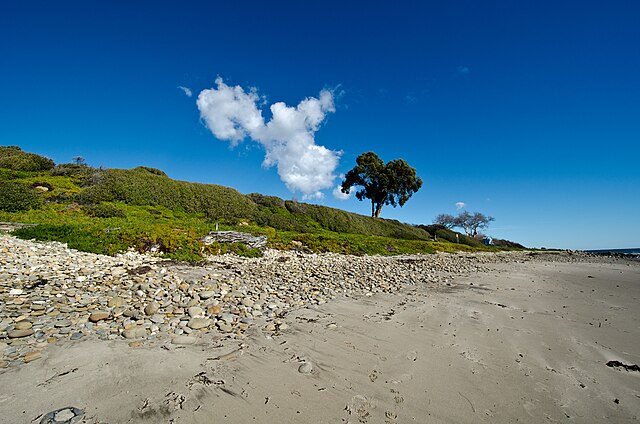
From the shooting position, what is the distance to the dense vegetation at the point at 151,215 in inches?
543

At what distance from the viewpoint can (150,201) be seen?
3086 centimetres

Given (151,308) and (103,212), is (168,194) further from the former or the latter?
(151,308)

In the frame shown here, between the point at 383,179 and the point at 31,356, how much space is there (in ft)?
171

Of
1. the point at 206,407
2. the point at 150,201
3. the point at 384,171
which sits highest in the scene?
the point at 384,171

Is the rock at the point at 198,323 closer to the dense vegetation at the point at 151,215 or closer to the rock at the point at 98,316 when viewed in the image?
the rock at the point at 98,316

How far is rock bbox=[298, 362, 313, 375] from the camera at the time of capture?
3980mm

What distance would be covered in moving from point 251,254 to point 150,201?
21211 mm

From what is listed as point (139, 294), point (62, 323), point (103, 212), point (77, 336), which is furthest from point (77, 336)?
point (103, 212)

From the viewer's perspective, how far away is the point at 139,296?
7.02 metres

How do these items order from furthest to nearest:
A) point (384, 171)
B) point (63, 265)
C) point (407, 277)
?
point (384, 171) → point (407, 277) → point (63, 265)

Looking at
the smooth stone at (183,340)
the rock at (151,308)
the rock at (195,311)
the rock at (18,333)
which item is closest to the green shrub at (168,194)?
the rock at (151,308)

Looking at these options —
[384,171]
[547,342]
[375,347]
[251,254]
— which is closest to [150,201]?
[251,254]

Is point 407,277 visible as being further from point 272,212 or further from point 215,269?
point 272,212

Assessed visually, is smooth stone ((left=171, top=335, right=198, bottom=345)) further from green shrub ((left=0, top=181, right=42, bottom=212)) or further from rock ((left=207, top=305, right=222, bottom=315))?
green shrub ((left=0, top=181, right=42, bottom=212))
